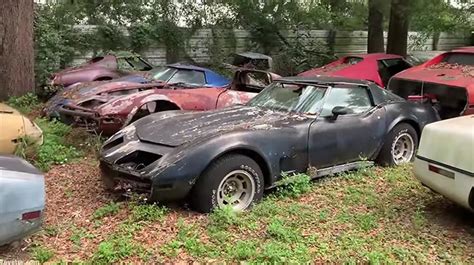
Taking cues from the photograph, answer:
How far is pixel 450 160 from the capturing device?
4.35 m

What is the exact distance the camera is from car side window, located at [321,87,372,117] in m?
5.92

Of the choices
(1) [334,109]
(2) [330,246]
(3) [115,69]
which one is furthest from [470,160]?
(3) [115,69]

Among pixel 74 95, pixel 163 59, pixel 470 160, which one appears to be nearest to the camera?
pixel 470 160

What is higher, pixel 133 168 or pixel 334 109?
pixel 334 109

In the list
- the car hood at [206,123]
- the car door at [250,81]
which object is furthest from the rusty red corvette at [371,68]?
the car hood at [206,123]

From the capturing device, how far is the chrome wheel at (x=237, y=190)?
480cm

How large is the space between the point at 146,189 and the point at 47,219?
972mm

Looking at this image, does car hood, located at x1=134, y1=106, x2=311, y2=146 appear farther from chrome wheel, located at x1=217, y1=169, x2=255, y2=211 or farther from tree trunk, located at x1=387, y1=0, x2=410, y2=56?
tree trunk, located at x1=387, y1=0, x2=410, y2=56

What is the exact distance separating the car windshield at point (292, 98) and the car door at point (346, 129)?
11 cm

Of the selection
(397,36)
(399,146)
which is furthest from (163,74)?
(397,36)

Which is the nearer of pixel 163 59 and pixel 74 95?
pixel 74 95

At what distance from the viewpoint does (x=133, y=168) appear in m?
4.79

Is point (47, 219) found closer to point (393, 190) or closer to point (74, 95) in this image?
point (393, 190)

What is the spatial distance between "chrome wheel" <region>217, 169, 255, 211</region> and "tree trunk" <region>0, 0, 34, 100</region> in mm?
7366
